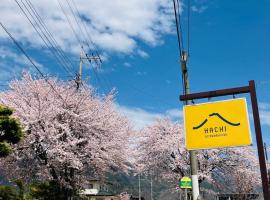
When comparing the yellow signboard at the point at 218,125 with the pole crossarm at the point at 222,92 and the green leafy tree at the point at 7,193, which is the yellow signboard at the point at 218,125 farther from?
the green leafy tree at the point at 7,193

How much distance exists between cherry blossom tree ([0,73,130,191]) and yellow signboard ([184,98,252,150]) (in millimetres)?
12471

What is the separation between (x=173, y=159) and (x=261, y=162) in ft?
75.3

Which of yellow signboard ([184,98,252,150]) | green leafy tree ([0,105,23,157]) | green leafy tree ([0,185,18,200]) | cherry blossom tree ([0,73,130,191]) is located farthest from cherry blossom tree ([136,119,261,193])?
yellow signboard ([184,98,252,150])

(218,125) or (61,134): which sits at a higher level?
(61,134)

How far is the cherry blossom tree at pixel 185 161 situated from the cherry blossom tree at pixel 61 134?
619 cm

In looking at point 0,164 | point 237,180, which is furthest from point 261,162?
point 237,180

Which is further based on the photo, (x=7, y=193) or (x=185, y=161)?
(x=185, y=161)

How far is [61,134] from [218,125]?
13632 mm

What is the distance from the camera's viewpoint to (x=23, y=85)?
23469 mm

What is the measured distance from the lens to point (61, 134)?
68.2 feet

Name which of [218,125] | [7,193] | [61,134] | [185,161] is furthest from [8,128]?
[185,161]

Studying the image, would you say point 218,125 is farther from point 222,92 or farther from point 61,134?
point 61,134

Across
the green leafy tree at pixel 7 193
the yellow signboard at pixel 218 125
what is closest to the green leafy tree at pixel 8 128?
the green leafy tree at pixel 7 193

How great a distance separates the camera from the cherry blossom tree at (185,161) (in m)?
29.4
